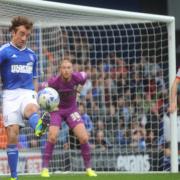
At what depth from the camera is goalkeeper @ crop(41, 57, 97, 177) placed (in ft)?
41.2

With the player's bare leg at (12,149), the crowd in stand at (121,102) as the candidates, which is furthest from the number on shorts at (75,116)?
the player's bare leg at (12,149)

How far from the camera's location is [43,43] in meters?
14.4

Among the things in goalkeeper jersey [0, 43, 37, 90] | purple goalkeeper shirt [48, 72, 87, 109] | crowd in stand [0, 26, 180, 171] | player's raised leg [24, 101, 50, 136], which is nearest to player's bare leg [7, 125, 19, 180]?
player's raised leg [24, 101, 50, 136]

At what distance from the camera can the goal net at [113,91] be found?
46.6 feet

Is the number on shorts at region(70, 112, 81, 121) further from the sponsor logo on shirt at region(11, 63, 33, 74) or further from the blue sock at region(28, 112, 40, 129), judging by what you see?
the blue sock at region(28, 112, 40, 129)

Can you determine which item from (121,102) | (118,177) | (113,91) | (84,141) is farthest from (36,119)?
(113,91)

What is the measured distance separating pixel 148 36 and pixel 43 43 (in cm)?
173

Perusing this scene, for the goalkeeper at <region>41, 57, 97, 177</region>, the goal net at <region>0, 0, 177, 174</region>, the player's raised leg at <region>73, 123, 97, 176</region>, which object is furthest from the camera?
the goal net at <region>0, 0, 177, 174</region>

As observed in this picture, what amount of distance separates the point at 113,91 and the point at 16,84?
16.2ft

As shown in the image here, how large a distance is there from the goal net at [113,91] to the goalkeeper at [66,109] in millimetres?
1263

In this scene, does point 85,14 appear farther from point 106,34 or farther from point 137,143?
point 137,143

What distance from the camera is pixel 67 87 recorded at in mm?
12797

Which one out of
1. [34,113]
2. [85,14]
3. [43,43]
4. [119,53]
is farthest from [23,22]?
[119,53]

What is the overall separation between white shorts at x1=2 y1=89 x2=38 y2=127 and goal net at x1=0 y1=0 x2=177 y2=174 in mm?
3471
